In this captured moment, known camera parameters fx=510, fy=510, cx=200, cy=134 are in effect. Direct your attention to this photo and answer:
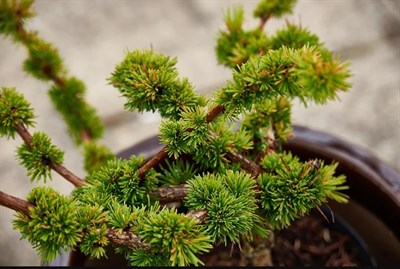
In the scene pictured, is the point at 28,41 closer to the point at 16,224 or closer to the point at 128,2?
the point at 16,224

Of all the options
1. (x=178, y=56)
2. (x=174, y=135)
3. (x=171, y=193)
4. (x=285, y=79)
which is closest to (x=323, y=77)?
(x=285, y=79)

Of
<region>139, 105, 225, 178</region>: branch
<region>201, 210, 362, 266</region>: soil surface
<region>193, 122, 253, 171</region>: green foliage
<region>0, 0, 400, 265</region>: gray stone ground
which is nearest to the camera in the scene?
<region>139, 105, 225, 178</region>: branch

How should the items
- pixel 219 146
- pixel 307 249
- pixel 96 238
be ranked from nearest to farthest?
pixel 96 238 → pixel 219 146 → pixel 307 249

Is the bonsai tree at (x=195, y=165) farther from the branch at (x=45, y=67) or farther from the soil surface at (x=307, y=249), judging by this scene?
the soil surface at (x=307, y=249)

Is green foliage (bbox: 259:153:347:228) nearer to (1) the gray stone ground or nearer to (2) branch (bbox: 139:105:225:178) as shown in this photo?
(2) branch (bbox: 139:105:225:178)

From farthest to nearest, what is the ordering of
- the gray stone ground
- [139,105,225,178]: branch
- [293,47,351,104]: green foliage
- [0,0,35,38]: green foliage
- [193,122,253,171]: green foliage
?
1. the gray stone ground
2. [0,0,35,38]: green foliage
3. [193,122,253,171]: green foliage
4. [139,105,225,178]: branch
5. [293,47,351,104]: green foliage

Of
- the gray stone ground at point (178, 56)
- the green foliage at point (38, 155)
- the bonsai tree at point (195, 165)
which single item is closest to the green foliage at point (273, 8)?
the bonsai tree at point (195, 165)

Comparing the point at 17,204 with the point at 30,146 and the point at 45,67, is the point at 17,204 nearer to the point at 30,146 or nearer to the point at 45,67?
the point at 30,146

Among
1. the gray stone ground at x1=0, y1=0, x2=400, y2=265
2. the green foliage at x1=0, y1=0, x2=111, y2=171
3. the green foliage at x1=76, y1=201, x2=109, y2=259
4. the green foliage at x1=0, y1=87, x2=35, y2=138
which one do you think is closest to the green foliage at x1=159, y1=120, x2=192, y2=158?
the green foliage at x1=76, y1=201, x2=109, y2=259
